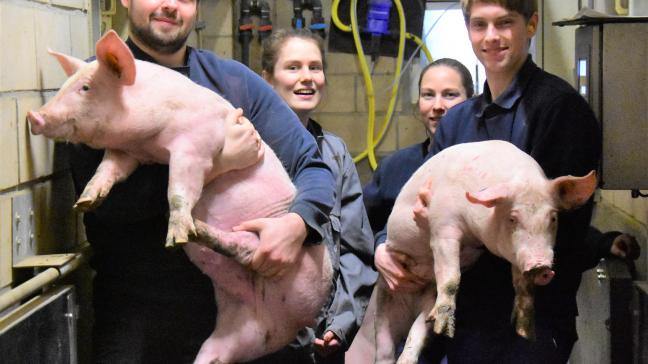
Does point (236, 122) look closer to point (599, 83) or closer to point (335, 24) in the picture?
point (599, 83)

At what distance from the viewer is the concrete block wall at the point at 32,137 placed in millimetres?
1827

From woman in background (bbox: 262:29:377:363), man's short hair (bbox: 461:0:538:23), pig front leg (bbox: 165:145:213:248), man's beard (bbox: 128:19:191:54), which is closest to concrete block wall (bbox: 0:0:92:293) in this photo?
man's beard (bbox: 128:19:191:54)

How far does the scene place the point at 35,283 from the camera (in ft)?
5.94

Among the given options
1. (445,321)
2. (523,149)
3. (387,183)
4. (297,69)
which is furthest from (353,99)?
(445,321)

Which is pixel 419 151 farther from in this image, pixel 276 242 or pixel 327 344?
pixel 276 242

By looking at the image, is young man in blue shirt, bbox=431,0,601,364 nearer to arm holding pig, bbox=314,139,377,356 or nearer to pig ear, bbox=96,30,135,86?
arm holding pig, bbox=314,139,377,356

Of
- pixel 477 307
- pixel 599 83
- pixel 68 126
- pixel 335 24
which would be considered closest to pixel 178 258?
pixel 68 126

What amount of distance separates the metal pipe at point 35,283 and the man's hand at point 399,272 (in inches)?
29.1

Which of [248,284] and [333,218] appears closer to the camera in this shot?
[248,284]

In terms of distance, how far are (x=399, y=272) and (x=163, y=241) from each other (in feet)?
1.89

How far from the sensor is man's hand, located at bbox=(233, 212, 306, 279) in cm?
184

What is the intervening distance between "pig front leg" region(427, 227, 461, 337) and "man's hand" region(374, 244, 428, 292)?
20 cm

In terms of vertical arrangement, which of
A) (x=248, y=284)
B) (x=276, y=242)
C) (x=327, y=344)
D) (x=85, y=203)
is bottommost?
(x=327, y=344)

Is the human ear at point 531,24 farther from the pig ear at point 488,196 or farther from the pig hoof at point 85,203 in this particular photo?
the pig hoof at point 85,203
